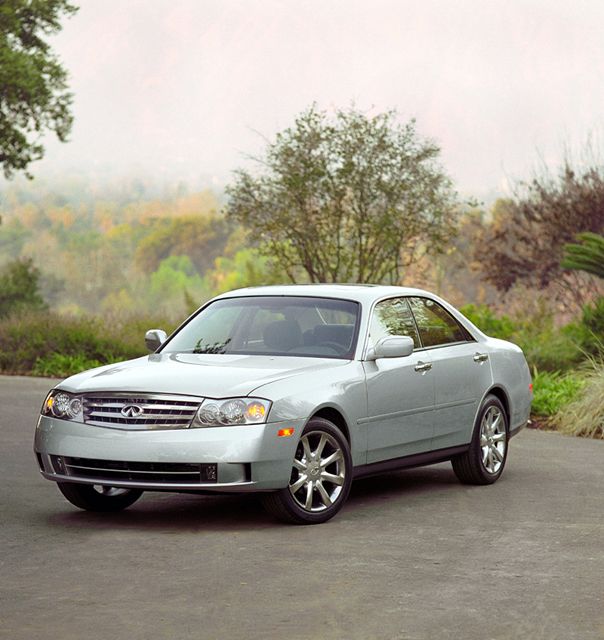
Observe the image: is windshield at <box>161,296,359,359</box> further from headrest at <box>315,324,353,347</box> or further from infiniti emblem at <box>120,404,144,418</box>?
infiniti emblem at <box>120,404,144,418</box>

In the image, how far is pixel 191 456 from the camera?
30.0 feet

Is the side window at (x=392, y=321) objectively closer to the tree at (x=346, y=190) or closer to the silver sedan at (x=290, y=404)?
the silver sedan at (x=290, y=404)

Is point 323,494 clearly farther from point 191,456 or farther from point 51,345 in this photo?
point 51,345

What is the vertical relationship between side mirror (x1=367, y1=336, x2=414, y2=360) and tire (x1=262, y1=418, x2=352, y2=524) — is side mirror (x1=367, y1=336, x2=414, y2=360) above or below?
above

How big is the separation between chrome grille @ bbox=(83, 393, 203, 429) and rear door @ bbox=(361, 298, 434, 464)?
1516mm

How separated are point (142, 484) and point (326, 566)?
1617 millimetres

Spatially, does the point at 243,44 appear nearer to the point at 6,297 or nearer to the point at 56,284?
the point at 56,284

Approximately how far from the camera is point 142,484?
9.27 m

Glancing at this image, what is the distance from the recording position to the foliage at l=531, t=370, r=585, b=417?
60.4ft

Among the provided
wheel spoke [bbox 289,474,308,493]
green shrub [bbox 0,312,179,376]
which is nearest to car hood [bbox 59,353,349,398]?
wheel spoke [bbox 289,474,308,493]

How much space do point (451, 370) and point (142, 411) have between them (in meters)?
3.02

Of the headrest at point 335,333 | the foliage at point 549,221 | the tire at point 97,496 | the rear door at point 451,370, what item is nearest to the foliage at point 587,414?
the rear door at point 451,370

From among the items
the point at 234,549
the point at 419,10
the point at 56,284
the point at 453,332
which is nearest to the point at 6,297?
the point at 453,332

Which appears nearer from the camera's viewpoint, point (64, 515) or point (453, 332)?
point (64, 515)
